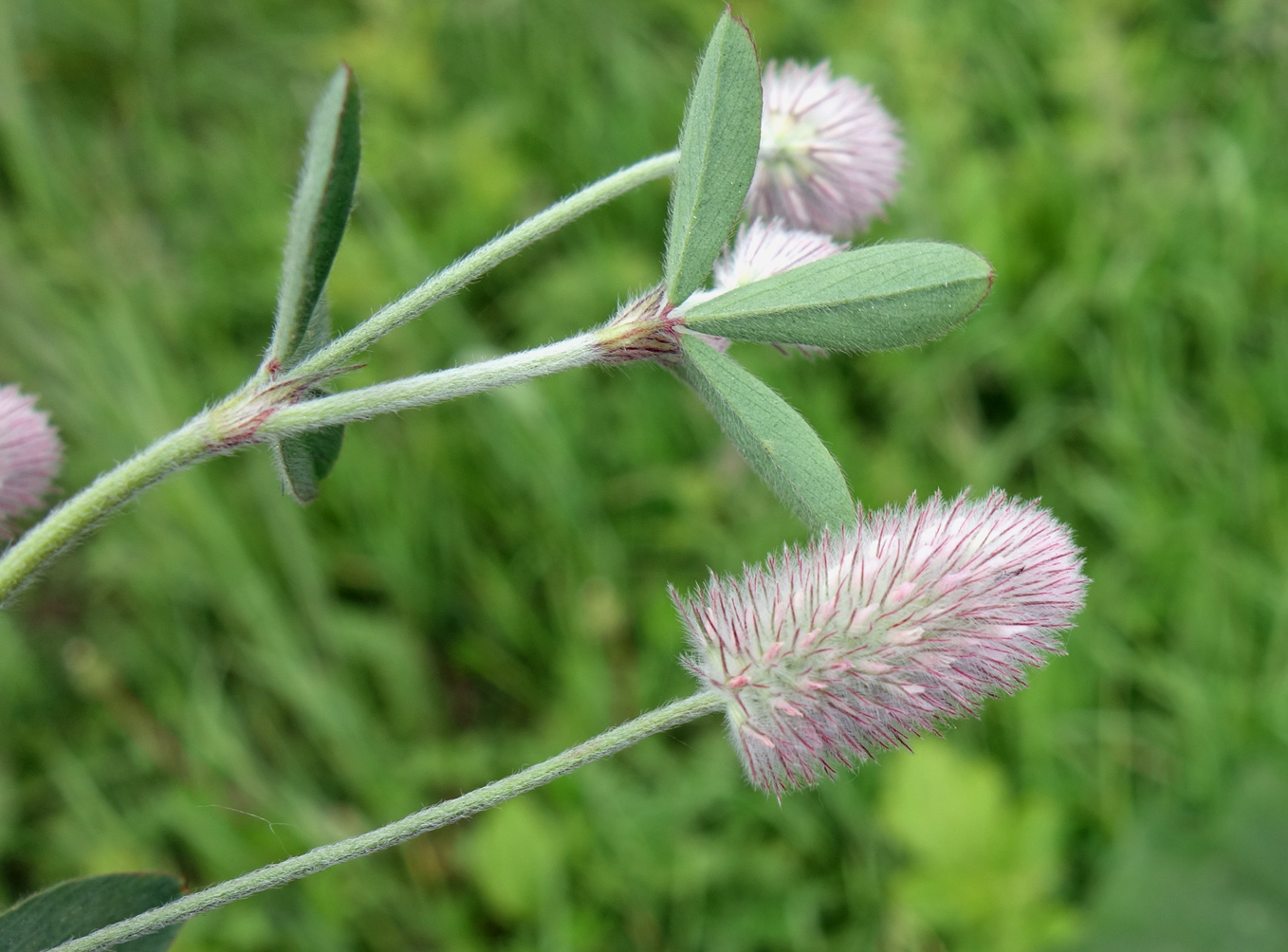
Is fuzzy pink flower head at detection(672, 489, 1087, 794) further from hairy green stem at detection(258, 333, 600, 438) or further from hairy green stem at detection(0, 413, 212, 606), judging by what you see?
hairy green stem at detection(0, 413, 212, 606)

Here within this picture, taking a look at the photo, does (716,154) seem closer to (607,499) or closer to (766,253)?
(766,253)

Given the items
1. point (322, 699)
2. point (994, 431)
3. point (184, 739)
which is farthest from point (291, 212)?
point (994, 431)

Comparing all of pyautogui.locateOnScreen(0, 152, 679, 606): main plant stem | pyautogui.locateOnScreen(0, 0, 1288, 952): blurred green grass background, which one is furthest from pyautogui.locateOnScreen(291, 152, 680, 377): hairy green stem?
pyautogui.locateOnScreen(0, 0, 1288, 952): blurred green grass background

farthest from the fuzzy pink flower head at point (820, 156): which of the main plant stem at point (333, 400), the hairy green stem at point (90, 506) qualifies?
the hairy green stem at point (90, 506)

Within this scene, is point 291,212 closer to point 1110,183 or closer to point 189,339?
point 189,339

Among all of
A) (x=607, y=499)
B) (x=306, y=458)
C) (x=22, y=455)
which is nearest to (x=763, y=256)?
(x=306, y=458)

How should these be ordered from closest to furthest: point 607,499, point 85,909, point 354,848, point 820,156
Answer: point 354,848 → point 85,909 → point 820,156 → point 607,499

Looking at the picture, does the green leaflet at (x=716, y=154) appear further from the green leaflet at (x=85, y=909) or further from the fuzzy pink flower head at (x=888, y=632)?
the green leaflet at (x=85, y=909)
